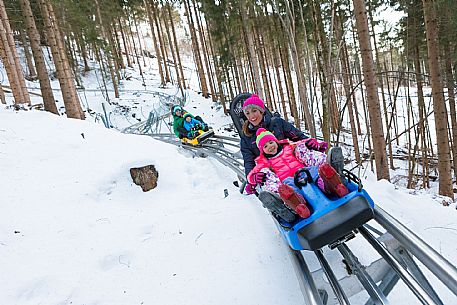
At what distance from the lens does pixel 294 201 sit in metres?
1.98

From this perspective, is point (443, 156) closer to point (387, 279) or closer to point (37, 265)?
point (387, 279)

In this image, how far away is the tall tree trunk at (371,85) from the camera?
376 cm

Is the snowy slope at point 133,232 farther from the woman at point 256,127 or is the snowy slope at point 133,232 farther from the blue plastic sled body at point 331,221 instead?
the woman at point 256,127

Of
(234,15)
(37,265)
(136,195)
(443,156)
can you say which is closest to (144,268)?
(37,265)

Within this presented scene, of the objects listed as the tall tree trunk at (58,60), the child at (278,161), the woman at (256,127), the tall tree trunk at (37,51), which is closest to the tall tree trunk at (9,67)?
the tall tree trunk at (37,51)

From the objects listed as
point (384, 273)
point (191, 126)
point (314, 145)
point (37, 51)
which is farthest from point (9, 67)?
point (384, 273)

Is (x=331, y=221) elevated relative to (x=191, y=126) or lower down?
lower down

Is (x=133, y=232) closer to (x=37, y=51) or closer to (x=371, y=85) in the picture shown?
(x=371, y=85)

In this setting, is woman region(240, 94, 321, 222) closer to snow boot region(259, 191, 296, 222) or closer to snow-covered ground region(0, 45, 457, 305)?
snow-covered ground region(0, 45, 457, 305)

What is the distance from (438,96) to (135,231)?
537 centimetres

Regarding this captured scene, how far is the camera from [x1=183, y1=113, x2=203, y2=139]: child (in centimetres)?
794

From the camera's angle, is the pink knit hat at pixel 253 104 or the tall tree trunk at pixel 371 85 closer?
the pink knit hat at pixel 253 104

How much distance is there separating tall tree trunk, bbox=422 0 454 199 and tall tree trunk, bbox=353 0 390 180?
1.45m

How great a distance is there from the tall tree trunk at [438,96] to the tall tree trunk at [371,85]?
1455 mm
